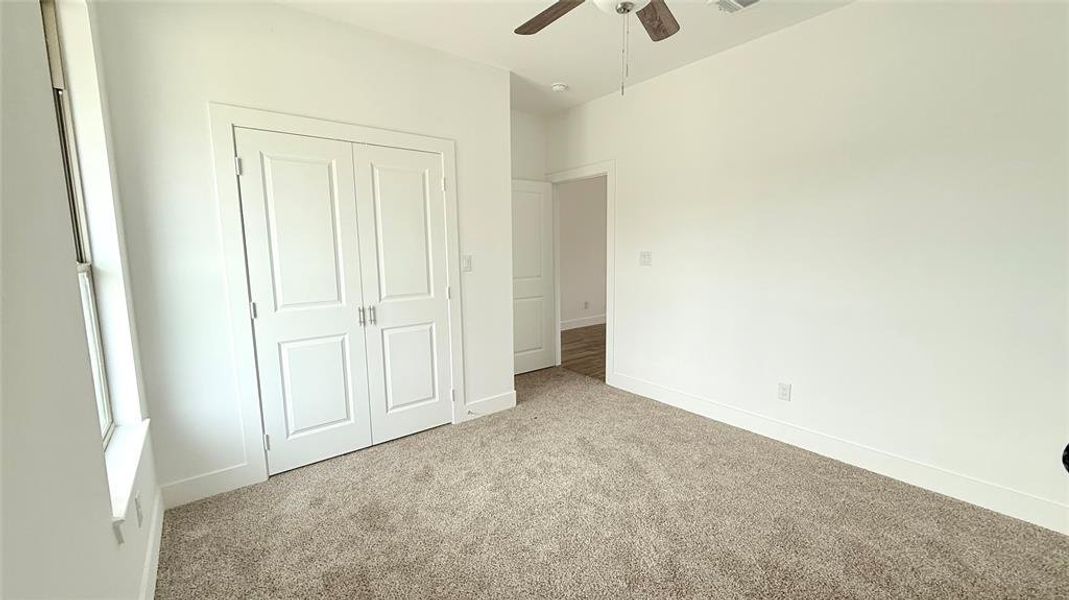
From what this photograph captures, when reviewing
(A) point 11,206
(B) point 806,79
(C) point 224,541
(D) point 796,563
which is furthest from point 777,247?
(C) point 224,541

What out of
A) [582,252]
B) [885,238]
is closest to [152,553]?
[885,238]

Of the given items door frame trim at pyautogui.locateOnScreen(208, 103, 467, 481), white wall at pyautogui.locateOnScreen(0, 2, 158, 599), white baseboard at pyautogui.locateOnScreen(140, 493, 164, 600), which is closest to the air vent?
door frame trim at pyautogui.locateOnScreen(208, 103, 467, 481)

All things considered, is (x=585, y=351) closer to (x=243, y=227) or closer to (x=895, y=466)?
(x=895, y=466)

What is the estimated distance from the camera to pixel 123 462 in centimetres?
166

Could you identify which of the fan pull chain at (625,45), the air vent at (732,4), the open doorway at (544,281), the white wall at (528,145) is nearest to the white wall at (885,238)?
the fan pull chain at (625,45)

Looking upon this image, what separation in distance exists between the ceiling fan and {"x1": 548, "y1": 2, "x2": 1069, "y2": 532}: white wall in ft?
4.50

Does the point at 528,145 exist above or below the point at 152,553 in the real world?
above

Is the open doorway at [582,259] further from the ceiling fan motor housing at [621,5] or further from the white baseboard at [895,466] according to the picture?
the ceiling fan motor housing at [621,5]

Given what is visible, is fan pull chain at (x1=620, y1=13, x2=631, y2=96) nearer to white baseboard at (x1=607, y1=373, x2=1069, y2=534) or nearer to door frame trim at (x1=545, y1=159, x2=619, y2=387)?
door frame trim at (x1=545, y1=159, x2=619, y2=387)

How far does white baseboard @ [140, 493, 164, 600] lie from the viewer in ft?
5.21

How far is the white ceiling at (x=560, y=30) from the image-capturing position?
2400mm

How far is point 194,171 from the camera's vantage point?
85.7 inches

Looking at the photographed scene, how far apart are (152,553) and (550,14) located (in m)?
2.82

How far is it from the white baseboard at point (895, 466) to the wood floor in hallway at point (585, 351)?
1.20 m
